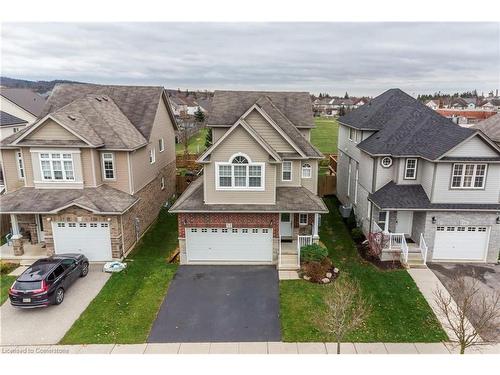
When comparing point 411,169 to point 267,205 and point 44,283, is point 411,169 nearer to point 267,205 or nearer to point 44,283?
point 267,205

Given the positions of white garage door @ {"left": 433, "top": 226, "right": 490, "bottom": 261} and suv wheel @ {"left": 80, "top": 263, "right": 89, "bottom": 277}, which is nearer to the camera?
suv wheel @ {"left": 80, "top": 263, "right": 89, "bottom": 277}

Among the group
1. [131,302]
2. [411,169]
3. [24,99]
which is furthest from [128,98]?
[24,99]

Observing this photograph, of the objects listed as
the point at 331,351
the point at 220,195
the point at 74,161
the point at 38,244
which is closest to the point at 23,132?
the point at 74,161

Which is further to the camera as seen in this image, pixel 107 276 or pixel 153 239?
pixel 153 239

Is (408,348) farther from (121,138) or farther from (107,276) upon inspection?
(121,138)

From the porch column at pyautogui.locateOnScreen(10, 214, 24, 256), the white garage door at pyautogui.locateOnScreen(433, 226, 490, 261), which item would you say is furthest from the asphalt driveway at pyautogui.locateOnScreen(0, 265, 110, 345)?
the white garage door at pyautogui.locateOnScreen(433, 226, 490, 261)

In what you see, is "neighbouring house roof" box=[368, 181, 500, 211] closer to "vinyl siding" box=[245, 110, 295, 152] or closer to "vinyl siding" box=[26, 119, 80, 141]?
"vinyl siding" box=[245, 110, 295, 152]
